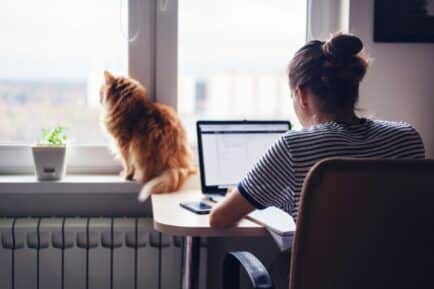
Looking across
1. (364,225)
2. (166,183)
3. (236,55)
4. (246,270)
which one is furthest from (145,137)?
(364,225)

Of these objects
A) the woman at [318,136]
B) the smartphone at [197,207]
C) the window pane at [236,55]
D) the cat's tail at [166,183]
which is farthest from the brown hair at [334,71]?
the window pane at [236,55]

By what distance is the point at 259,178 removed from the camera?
4.56 feet

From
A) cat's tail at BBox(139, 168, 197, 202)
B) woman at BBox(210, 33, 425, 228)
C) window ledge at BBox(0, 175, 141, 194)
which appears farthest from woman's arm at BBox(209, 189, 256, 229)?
window ledge at BBox(0, 175, 141, 194)

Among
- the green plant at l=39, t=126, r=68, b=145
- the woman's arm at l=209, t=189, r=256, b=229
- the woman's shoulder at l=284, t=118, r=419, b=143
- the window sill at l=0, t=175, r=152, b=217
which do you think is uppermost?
the woman's shoulder at l=284, t=118, r=419, b=143

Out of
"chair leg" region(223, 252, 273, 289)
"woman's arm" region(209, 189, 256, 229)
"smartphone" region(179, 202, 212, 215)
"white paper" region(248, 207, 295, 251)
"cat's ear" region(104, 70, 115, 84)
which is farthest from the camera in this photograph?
"cat's ear" region(104, 70, 115, 84)

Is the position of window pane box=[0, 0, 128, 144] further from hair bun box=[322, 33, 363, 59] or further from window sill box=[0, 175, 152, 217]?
hair bun box=[322, 33, 363, 59]

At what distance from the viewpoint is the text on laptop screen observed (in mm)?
2047

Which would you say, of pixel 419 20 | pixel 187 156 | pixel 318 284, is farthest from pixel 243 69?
pixel 318 284

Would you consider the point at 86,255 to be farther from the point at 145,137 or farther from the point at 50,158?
the point at 145,137

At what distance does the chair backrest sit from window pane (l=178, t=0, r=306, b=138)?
1288mm

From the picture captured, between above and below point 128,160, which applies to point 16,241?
below

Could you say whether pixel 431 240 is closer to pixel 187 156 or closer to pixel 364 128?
pixel 364 128

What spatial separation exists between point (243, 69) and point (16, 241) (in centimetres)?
108

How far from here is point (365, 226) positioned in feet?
3.73
